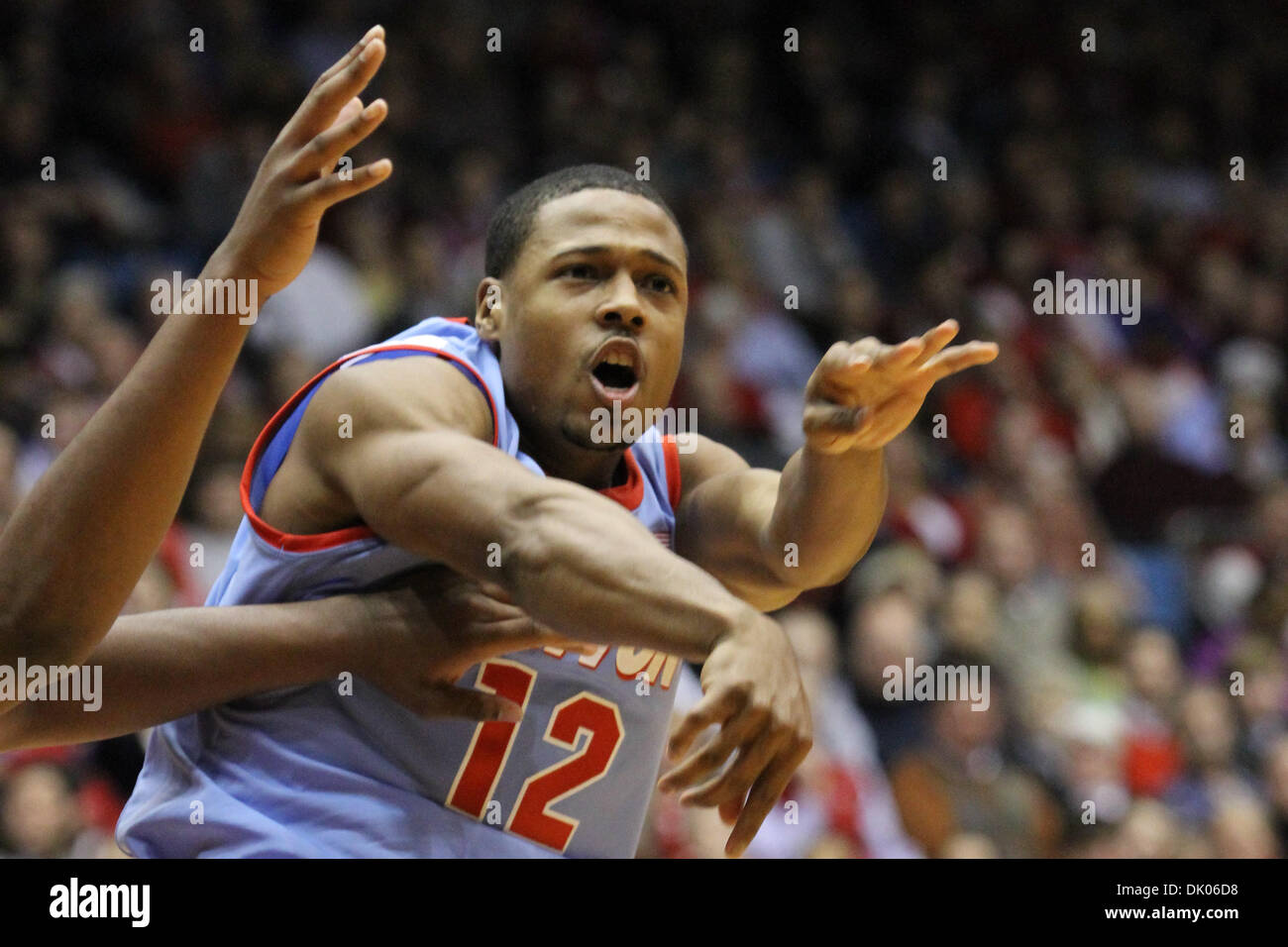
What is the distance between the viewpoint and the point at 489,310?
3.15 metres

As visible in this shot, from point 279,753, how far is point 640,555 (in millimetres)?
982

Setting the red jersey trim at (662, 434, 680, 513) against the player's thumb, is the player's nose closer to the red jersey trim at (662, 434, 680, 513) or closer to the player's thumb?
the red jersey trim at (662, 434, 680, 513)

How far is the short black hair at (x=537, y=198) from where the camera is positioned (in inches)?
122

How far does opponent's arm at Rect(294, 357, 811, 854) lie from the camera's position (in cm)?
200

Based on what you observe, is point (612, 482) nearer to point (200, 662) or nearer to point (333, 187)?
point (200, 662)

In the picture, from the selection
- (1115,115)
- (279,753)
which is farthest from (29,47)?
(1115,115)

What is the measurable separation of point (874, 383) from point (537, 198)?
892mm

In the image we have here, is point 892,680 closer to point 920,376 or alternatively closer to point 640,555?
point 920,376

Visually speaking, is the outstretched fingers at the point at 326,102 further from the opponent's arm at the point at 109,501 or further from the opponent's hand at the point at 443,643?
the opponent's hand at the point at 443,643

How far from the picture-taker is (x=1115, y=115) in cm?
1093

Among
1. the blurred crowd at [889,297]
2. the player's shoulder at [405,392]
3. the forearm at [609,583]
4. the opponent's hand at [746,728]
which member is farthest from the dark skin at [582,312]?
the blurred crowd at [889,297]

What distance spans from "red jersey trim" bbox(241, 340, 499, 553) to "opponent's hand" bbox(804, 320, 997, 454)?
596 millimetres

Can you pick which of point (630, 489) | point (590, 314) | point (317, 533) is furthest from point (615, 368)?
point (317, 533)

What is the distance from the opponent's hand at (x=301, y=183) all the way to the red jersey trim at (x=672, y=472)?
130 centimetres
